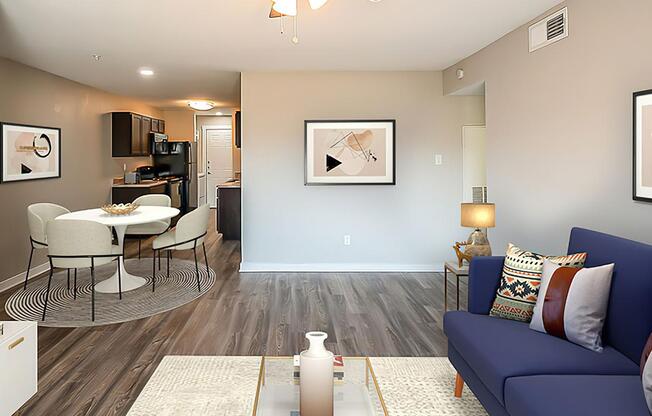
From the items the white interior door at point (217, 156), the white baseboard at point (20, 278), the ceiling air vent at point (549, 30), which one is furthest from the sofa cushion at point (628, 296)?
the white interior door at point (217, 156)

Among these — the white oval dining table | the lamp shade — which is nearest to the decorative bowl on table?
the white oval dining table

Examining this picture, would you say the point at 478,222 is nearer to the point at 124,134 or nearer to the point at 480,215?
the point at 480,215

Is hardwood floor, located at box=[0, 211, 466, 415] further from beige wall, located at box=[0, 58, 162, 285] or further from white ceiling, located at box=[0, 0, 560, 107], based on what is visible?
white ceiling, located at box=[0, 0, 560, 107]

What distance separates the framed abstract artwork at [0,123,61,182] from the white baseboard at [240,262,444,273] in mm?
2574

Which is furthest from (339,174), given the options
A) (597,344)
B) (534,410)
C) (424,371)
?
(534,410)

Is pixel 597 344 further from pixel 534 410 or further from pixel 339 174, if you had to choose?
pixel 339 174

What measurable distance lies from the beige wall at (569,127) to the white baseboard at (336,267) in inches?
60.6

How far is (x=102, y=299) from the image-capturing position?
4.54m

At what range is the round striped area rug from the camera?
4.00m

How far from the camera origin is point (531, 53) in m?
3.58

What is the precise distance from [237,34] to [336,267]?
2934 millimetres

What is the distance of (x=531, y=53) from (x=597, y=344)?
7.45ft

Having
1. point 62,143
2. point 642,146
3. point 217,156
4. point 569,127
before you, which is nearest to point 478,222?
point 569,127

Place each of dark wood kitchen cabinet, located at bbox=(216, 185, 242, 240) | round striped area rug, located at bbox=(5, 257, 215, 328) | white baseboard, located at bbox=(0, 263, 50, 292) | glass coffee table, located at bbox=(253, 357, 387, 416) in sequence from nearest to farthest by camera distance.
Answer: glass coffee table, located at bbox=(253, 357, 387, 416)
round striped area rug, located at bbox=(5, 257, 215, 328)
white baseboard, located at bbox=(0, 263, 50, 292)
dark wood kitchen cabinet, located at bbox=(216, 185, 242, 240)
